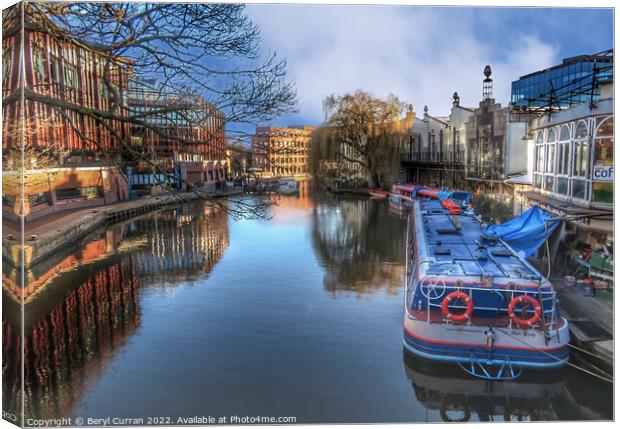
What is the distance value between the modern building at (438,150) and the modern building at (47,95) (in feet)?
71.1

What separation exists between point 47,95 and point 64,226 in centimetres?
1135

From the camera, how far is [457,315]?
920 cm

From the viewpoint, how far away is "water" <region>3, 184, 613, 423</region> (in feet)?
26.5

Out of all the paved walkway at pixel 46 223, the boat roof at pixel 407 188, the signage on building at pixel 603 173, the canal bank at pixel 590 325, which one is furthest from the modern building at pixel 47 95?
the boat roof at pixel 407 188

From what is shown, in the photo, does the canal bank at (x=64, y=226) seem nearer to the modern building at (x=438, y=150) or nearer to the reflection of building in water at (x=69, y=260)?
the reflection of building in water at (x=69, y=260)

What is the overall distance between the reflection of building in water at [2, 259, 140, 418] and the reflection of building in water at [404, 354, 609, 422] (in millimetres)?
5713

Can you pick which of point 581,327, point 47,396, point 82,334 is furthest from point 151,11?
point 581,327

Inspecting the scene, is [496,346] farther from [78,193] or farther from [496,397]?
[78,193]

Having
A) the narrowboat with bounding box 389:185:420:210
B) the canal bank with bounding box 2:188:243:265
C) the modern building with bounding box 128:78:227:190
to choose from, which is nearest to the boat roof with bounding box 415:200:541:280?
the canal bank with bounding box 2:188:243:265

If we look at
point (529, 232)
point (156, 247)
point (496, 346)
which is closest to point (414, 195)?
point (156, 247)

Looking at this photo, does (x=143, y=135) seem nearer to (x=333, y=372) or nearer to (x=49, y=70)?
(x=49, y=70)

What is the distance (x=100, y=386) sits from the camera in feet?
28.0

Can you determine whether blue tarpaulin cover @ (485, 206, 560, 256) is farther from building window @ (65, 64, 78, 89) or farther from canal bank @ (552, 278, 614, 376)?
building window @ (65, 64, 78, 89)

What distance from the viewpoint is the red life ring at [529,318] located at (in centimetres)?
897
